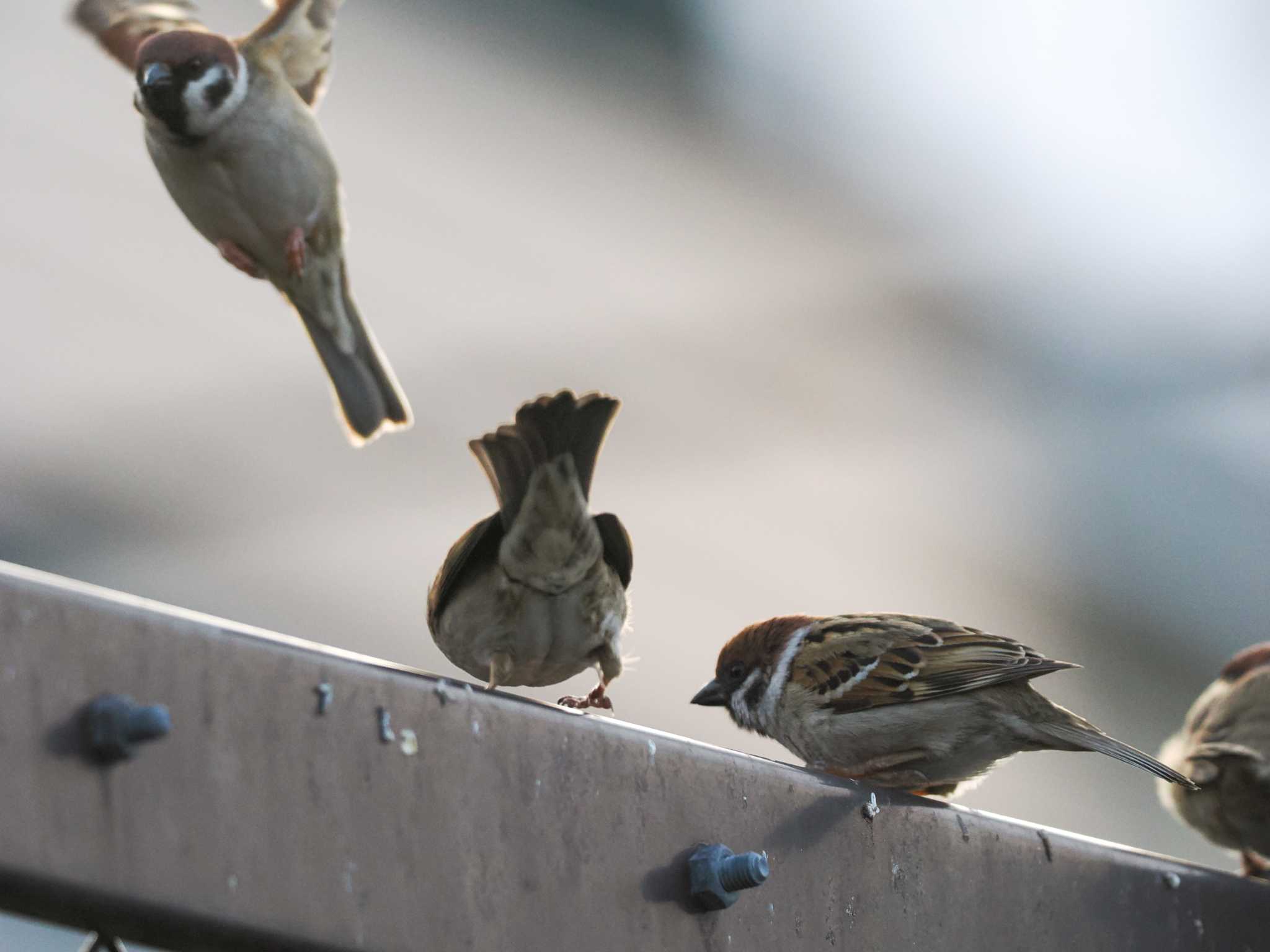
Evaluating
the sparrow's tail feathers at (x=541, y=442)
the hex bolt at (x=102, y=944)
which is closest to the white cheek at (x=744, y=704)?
the sparrow's tail feathers at (x=541, y=442)

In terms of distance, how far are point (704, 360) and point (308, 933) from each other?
5.35 meters

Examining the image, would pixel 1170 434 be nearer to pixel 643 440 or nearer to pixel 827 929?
pixel 643 440

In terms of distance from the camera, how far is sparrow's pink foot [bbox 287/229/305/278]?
253cm

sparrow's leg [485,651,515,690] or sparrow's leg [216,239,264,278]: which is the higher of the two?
sparrow's leg [216,239,264,278]

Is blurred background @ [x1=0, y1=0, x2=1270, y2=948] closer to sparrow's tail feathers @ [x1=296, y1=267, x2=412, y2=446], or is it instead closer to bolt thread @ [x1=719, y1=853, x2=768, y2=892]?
sparrow's tail feathers @ [x1=296, y1=267, x2=412, y2=446]

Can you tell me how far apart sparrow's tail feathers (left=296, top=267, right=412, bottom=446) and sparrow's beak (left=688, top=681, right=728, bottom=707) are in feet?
2.44

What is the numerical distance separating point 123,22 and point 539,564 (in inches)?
57.0

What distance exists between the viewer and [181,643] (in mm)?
751

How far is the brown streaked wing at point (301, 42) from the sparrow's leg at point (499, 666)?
1.20 metres

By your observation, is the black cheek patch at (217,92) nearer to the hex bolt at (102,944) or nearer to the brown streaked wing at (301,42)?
the brown streaked wing at (301,42)

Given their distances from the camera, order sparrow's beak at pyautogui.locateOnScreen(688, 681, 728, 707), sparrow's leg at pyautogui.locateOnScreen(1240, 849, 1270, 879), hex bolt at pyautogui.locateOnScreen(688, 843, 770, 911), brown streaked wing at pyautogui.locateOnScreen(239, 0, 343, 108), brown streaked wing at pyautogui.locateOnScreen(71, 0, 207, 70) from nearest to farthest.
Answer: hex bolt at pyautogui.locateOnScreen(688, 843, 770, 911)
sparrow's beak at pyautogui.locateOnScreen(688, 681, 728, 707)
brown streaked wing at pyautogui.locateOnScreen(239, 0, 343, 108)
brown streaked wing at pyautogui.locateOnScreen(71, 0, 207, 70)
sparrow's leg at pyautogui.locateOnScreen(1240, 849, 1270, 879)

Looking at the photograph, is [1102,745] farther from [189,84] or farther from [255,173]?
[189,84]

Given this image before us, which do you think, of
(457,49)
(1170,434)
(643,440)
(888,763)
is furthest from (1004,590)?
(888,763)

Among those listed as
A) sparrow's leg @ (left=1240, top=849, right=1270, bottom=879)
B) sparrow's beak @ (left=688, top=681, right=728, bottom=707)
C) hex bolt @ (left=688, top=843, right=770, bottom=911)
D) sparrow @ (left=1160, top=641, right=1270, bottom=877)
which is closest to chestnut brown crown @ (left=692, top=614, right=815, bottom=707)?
sparrow's beak @ (left=688, top=681, right=728, bottom=707)
